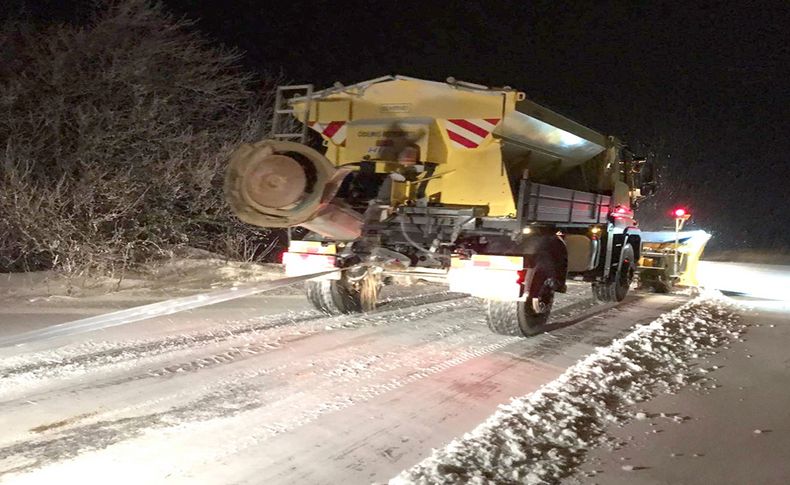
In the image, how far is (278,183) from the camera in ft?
21.1

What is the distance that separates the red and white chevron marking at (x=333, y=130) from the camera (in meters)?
8.66

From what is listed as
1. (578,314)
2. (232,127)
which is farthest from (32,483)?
(232,127)

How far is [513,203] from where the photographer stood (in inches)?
305

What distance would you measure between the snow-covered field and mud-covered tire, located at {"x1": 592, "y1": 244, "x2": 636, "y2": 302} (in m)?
1.91

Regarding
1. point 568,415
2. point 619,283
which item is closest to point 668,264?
point 619,283

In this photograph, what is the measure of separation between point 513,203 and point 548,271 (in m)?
1.15

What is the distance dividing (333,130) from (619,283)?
5980mm

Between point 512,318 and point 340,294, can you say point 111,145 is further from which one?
point 512,318

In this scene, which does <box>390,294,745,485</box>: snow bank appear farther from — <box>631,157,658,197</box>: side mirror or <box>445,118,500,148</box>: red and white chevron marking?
<box>631,157,658,197</box>: side mirror

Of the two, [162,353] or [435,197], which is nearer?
[162,353]

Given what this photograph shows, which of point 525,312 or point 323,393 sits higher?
point 525,312

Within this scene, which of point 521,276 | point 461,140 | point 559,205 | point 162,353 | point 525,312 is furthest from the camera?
point 559,205

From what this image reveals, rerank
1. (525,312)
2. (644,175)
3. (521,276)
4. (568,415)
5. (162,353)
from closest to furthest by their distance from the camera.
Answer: (568,415), (162,353), (521,276), (525,312), (644,175)

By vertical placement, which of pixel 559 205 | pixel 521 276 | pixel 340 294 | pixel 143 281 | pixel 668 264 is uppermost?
pixel 559 205
